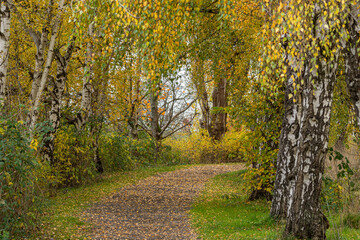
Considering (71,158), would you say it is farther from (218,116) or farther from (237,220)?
(218,116)

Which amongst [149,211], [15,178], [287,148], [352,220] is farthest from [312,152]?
[149,211]

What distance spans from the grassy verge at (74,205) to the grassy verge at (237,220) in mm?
2501

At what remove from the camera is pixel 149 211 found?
9.14 m

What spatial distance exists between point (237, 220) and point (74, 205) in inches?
166

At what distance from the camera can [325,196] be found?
688 centimetres

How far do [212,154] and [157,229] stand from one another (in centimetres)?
1332

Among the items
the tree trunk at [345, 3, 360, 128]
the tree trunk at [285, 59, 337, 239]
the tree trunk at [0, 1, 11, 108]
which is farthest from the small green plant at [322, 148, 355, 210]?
the tree trunk at [0, 1, 11, 108]

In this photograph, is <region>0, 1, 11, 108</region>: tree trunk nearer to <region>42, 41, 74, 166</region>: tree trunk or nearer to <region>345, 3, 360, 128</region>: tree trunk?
<region>42, 41, 74, 166</region>: tree trunk

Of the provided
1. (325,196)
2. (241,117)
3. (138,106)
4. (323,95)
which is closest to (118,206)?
(241,117)

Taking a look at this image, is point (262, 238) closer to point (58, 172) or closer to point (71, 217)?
point (71, 217)

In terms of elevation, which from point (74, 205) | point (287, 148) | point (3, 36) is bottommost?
point (74, 205)

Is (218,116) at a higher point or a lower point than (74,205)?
higher

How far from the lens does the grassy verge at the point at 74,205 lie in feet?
21.5

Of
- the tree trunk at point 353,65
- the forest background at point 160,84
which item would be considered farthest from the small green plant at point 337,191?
the tree trunk at point 353,65
